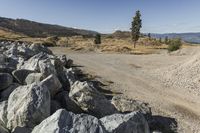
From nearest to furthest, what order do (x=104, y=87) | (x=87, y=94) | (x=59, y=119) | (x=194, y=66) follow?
(x=59, y=119)
(x=87, y=94)
(x=104, y=87)
(x=194, y=66)

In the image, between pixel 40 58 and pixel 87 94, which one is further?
pixel 40 58

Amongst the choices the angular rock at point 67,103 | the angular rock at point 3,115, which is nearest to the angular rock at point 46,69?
the angular rock at point 67,103

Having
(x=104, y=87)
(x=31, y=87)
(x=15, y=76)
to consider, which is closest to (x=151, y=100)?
(x=104, y=87)

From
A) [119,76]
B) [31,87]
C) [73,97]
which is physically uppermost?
[31,87]

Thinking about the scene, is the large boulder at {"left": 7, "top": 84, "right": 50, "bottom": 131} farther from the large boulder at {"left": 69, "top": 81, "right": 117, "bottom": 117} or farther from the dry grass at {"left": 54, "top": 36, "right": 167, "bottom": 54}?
the dry grass at {"left": 54, "top": 36, "right": 167, "bottom": 54}

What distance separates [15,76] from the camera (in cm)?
2111

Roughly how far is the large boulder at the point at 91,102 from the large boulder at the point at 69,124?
6.18 meters

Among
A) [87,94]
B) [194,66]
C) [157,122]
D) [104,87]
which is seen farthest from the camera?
[194,66]

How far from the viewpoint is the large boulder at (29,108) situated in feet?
42.6

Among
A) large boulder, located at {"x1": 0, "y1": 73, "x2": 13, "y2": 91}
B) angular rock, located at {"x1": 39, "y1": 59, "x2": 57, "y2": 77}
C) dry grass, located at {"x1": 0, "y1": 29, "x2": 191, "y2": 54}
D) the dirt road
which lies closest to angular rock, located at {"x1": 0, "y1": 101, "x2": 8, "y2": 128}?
large boulder, located at {"x1": 0, "y1": 73, "x2": 13, "y2": 91}

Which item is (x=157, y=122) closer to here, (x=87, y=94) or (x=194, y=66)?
(x=87, y=94)

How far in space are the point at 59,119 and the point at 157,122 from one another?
38.3 ft

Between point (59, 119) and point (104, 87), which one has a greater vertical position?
point (59, 119)

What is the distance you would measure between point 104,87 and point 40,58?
8.98 metres
